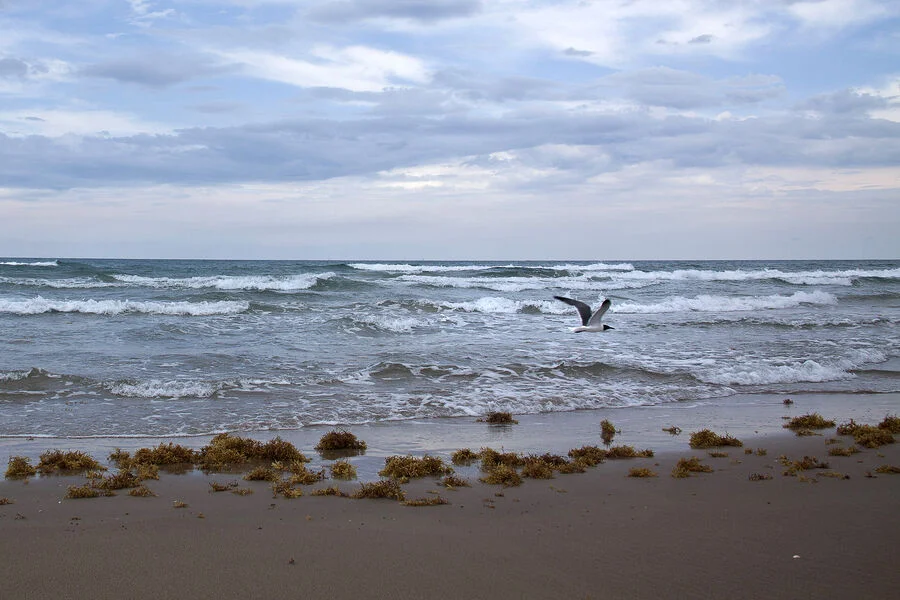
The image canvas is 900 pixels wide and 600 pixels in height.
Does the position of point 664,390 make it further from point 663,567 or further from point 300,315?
point 300,315

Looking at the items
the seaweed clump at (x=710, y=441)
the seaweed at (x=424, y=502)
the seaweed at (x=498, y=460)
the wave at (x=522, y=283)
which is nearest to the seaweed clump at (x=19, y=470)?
the seaweed at (x=424, y=502)

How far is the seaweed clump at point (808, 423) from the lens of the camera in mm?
8695

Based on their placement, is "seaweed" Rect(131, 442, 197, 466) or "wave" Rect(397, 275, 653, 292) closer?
"seaweed" Rect(131, 442, 197, 466)

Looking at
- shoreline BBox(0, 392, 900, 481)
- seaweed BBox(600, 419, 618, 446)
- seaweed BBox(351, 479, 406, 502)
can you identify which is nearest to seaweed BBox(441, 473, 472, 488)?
seaweed BBox(351, 479, 406, 502)

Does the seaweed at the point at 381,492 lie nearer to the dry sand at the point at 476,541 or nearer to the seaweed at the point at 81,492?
the dry sand at the point at 476,541

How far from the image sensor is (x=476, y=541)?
4719 mm

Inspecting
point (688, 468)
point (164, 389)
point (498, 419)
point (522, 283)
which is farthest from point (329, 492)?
point (522, 283)

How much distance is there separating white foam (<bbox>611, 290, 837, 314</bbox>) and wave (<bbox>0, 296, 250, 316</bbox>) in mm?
14326

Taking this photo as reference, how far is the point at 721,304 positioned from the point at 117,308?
23.4m

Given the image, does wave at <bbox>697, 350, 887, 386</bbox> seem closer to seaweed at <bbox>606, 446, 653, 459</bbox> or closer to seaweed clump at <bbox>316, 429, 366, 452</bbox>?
seaweed at <bbox>606, 446, 653, 459</bbox>

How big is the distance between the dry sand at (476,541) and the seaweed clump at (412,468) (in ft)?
0.96

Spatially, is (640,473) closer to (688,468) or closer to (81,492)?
(688,468)

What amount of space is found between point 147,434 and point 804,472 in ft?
24.0

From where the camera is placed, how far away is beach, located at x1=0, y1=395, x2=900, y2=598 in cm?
402
